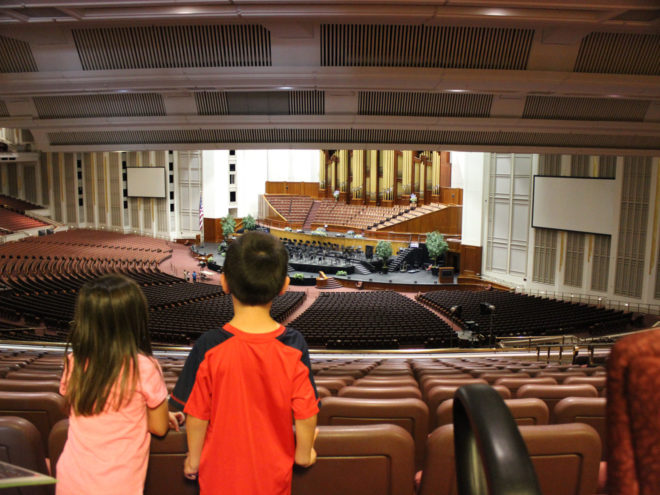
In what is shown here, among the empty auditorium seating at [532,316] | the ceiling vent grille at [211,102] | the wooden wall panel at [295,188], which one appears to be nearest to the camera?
the ceiling vent grille at [211,102]

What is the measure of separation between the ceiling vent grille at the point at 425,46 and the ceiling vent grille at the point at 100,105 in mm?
4051

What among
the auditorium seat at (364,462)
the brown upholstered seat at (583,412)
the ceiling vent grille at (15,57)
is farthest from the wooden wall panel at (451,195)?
the auditorium seat at (364,462)

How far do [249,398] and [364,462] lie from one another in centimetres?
46

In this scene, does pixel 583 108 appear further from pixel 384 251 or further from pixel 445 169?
pixel 445 169

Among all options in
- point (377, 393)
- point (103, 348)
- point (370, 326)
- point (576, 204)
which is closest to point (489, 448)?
point (103, 348)

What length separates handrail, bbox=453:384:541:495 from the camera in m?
0.64

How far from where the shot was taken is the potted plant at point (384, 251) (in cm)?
2586

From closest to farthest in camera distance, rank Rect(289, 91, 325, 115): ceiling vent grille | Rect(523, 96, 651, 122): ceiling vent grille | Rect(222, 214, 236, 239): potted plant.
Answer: Rect(289, 91, 325, 115): ceiling vent grille
Rect(523, 96, 651, 122): ceiling vent grille
Rect(222, 214, 236, 239): potted plant

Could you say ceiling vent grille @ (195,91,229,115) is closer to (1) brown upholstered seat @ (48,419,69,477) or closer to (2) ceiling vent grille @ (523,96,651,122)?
(2) ceiling vent grille @ (523,96,651,122)

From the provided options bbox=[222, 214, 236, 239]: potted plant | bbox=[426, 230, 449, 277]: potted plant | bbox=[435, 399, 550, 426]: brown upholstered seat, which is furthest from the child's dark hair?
bbox=[222, 214, 236, 239]: potted plant

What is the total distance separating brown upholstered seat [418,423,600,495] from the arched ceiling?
21.7ft

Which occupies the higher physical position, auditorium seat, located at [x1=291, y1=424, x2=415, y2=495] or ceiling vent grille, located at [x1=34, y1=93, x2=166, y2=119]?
ceiling vent grille, located at [x1=34, y1=93, x2=166, y2=119]

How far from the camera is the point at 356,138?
11344 mm

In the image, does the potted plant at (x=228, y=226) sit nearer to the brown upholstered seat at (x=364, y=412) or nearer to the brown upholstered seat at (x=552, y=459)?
the brown upholstered seat at (x=364, y=412)
